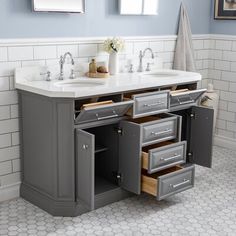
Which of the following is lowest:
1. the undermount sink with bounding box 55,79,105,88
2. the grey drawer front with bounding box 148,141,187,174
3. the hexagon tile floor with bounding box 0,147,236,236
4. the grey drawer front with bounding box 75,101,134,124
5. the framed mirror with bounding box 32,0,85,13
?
the hexagon tile floor with bounding box 0,147,236,236

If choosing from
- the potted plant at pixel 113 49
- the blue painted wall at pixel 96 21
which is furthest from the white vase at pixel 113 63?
the blue painted wall at pixel 96 21

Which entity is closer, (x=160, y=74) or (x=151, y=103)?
(x=151, y=103)

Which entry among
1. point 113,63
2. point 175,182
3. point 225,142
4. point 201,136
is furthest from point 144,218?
point 225,142

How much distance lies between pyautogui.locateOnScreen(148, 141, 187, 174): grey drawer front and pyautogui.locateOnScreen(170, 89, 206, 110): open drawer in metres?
0.37

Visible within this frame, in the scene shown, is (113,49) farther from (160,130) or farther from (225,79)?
(225,79)

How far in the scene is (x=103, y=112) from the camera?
10.1 ft

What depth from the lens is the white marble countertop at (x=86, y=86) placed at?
299cm

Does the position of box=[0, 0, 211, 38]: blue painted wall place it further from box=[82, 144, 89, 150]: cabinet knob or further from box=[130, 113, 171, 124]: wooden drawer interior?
box=[82, 144, 89, 150]: cabinet knob

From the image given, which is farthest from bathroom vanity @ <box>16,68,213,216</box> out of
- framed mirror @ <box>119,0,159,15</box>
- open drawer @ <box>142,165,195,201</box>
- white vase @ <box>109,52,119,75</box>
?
framed mirror @ <box>119,0,159,15</box>

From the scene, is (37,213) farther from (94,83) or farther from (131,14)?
(131,14)

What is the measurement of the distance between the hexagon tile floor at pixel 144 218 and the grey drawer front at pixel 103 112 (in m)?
0.66

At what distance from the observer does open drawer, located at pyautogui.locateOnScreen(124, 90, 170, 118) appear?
3229mm

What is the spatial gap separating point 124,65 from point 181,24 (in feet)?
2.56

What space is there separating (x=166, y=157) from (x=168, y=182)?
7.0 inches
